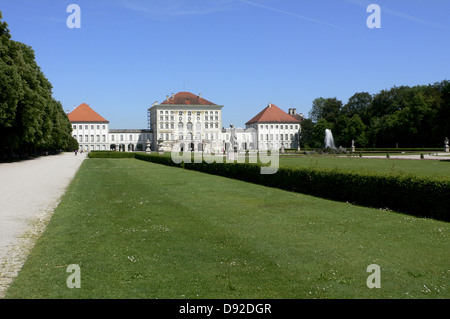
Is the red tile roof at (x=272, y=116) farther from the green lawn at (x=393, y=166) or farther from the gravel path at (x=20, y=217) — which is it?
the gravel path at (x=20, y=217)

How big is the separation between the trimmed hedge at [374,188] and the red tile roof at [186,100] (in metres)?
83.1

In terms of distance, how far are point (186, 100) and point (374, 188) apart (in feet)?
295

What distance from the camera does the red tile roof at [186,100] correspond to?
96.8 m

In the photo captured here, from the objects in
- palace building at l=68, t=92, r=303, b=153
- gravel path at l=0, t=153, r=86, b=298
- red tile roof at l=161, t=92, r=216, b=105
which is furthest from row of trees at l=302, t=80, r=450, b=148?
gravel path at l=0, t=153, r=86, b=298

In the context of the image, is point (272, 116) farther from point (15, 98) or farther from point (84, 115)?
point (15, 98)

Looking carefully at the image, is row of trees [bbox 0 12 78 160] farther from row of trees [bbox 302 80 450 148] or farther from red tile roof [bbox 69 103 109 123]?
red tile roof [bbox 69 103 109 123]

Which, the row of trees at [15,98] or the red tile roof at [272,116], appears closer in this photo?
the row of trees at [15,98]

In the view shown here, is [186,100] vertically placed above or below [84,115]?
above

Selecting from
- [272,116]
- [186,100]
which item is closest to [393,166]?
[186,100]

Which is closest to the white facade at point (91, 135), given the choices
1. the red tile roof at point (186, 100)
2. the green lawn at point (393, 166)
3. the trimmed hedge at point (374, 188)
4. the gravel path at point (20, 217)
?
the red tile roof at point (186, 100)

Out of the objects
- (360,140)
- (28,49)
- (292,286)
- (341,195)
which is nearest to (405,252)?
(292,286)

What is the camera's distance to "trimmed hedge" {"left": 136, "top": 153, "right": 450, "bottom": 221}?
838 cm

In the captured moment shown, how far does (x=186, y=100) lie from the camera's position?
97625 millimetres

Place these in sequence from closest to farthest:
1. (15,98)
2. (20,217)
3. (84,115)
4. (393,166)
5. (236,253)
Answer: (236,253) → (20,217) → (393,166) → (15,98) → (84,115)
